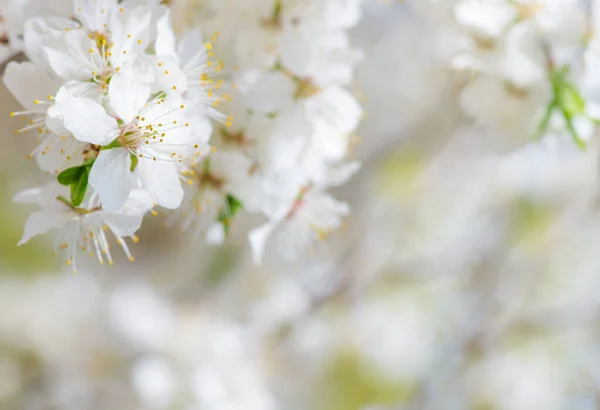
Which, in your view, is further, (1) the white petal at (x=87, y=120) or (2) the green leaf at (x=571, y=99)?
(2) the green leaf at (x=571, y=99)

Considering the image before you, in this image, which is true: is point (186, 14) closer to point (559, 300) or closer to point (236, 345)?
point (236, 345)

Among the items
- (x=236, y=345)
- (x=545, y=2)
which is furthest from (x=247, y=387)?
(x=545, y=2)

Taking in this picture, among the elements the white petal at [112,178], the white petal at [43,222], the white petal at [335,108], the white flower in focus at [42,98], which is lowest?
the white petal at [43,222]

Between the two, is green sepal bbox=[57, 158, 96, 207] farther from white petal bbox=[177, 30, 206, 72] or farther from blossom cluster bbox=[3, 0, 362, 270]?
white petal bbox=[177, 30, 206, 72]

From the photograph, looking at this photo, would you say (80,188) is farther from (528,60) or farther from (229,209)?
(528,60)

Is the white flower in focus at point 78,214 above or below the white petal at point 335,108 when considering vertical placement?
below

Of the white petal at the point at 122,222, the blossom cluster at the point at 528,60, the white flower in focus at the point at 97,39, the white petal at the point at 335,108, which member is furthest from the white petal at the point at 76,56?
the blossom cluster at the point at 528,60

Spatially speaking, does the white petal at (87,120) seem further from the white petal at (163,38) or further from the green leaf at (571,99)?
the green leaf at (571,99)

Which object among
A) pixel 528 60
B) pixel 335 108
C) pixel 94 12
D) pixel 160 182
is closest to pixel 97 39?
pixel 94 12
